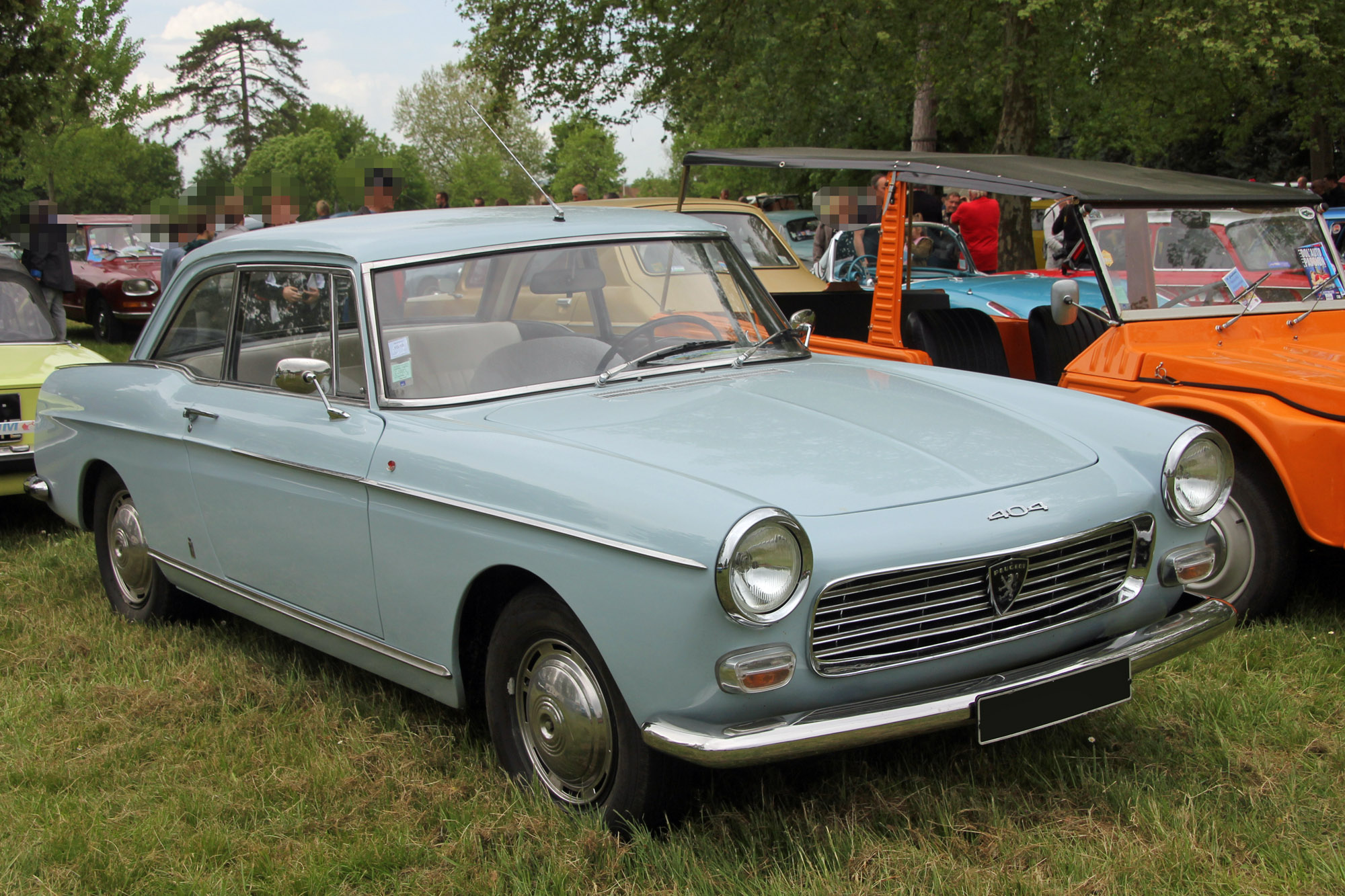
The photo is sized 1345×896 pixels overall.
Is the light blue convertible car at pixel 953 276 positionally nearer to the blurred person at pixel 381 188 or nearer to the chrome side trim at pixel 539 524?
the blurred person at pixel 381 188

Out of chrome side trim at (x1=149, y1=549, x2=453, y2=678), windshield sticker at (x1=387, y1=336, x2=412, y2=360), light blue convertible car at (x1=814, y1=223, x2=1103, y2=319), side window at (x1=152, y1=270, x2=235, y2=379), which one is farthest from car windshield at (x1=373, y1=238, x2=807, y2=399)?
light blue convertible car at (x1=814, y1=223, x2=1103, y2=319)

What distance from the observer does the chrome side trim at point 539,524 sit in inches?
102

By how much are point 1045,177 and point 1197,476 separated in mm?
2005

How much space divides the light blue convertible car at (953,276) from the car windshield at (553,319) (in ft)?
12.8

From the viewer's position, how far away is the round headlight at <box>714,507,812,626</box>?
2.54 metres

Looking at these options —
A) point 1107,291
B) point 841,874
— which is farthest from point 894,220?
point 841,874

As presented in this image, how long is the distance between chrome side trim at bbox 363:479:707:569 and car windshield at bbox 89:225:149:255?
16.6 meters

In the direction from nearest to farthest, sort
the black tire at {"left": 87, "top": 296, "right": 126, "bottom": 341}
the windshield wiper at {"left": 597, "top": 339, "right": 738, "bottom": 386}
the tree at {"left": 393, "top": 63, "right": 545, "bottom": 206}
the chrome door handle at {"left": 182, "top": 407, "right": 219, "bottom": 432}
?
the windshield wiper at {"left": 597, "top": 339, "right": 738, "bottom": 386} → the chrome door handle at {"left": 182, "top": 407, "right": 219, "bottom": 432} → the black tire at {"left": 87, "top": 296, "right": 126, "bottom": 341} → the tree at {"left": 393, "top": 63, "right": 545, "bottom": 206}

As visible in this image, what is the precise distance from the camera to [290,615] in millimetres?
3857

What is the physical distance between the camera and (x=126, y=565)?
4.96 metres

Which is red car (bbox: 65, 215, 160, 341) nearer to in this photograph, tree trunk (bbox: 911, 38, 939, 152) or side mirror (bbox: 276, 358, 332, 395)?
tree trunk (bbox: 911, 38, 939, 152)

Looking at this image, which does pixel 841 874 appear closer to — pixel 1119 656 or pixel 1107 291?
pixel 1119 656

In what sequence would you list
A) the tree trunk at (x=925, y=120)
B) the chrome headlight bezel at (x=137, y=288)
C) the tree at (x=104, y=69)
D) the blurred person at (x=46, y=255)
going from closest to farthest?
the blurred person at (x=46, y=255)
the chrome headlight bezel at (x=137, y=288)
the tree trunk at (x=925, y=120)
the tree at (x=104, y=69)

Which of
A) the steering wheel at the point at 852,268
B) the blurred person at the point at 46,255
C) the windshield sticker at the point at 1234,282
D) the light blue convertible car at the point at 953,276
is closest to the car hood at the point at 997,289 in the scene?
the light blue convertible car at the point at 953,276
